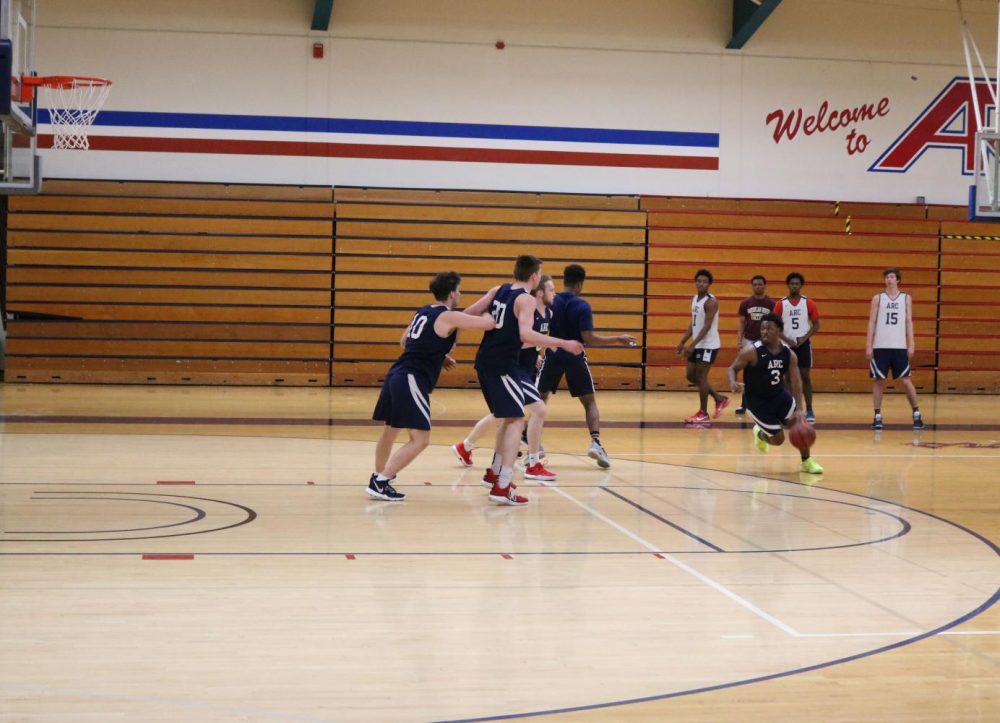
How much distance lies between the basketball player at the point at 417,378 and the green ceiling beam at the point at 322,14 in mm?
9730

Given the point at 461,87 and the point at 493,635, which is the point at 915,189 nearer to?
the point at 461,87

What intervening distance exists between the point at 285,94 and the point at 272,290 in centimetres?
273

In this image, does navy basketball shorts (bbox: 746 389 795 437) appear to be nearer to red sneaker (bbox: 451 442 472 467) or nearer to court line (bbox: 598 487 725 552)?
court line (bbox: 598 487 725 552)

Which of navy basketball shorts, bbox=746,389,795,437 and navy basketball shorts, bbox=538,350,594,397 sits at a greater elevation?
navy basketball shorts, bbox=538,350,594,397

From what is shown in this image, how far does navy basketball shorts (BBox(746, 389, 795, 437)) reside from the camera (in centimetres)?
973

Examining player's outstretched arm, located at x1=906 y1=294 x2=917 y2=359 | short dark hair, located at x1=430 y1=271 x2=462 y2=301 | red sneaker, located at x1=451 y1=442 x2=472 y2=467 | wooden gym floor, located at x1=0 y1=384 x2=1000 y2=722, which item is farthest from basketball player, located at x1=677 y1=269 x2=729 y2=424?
short dark hair, located at x1=430 y1=271 x2=462 y2=301

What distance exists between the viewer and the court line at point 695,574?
4934mm

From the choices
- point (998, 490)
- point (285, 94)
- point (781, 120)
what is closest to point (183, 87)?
point (285, 94)

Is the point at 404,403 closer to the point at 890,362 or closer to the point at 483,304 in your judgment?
the point at 483,304

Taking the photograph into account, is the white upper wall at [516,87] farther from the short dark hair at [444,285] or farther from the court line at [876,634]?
the court line at [876,634]

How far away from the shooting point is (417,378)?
761 centimetres

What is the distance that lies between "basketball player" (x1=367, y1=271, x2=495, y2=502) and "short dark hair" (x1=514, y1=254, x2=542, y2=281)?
13.3 inches

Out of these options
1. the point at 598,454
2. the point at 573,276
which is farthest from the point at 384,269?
the point at 598,454

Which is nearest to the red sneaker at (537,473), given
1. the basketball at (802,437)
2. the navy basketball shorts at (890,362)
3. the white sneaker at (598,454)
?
the white sneaker at (598,454)
